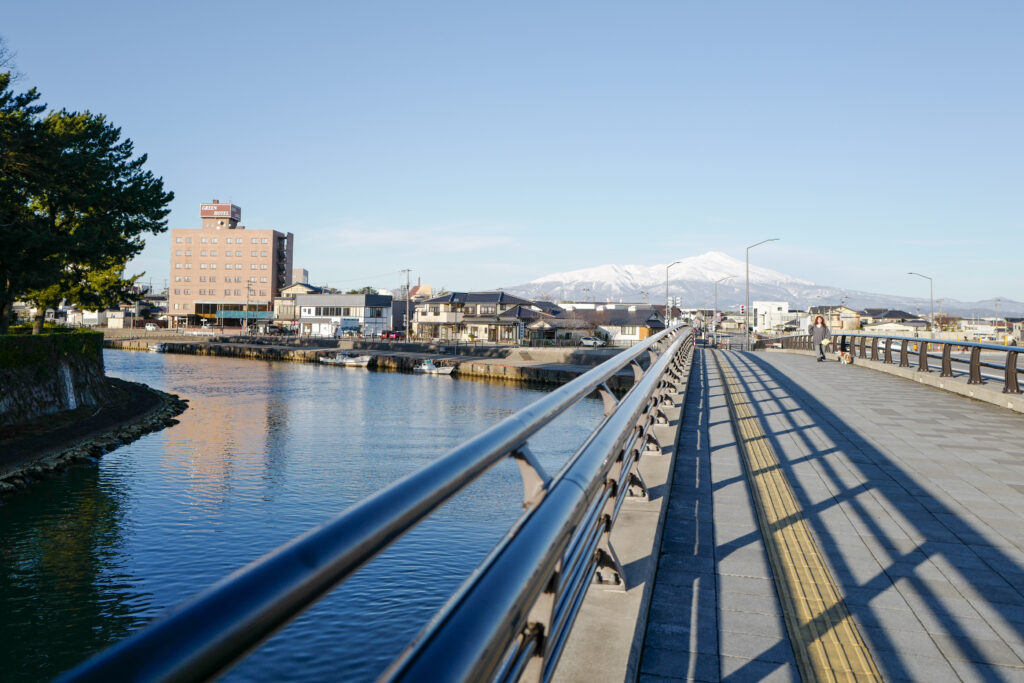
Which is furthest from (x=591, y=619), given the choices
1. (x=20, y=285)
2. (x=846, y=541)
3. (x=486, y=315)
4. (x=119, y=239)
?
(x=486, y=315)

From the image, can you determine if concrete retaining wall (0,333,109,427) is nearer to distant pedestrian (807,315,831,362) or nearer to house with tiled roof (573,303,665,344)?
distant pedestrian (807,315,831,362)

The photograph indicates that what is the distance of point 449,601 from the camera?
4.35ft

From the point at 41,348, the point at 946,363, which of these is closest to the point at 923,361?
the point at 946,363

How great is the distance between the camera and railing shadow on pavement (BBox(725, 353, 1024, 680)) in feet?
11.4

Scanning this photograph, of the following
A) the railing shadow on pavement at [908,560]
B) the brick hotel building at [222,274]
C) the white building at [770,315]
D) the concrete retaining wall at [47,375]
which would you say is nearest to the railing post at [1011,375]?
the railing shadow on pavement at [908,560]

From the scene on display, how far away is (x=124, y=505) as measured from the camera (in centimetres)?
2048

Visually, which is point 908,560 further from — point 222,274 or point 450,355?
point 222,274

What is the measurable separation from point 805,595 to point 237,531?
1668 cm

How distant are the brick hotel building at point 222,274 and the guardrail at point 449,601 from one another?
134164 mm

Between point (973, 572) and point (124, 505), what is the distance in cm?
2172

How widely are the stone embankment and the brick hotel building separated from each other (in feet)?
83.2

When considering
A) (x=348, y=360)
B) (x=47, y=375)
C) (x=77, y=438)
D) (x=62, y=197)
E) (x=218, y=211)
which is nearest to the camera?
(x=77, y=438)

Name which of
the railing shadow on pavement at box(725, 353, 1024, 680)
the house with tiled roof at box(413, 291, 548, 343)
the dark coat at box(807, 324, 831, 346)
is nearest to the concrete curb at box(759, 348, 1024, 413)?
the dark coat at box(807, 324, 831, 346)

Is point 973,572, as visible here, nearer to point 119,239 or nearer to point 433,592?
point 433,592
